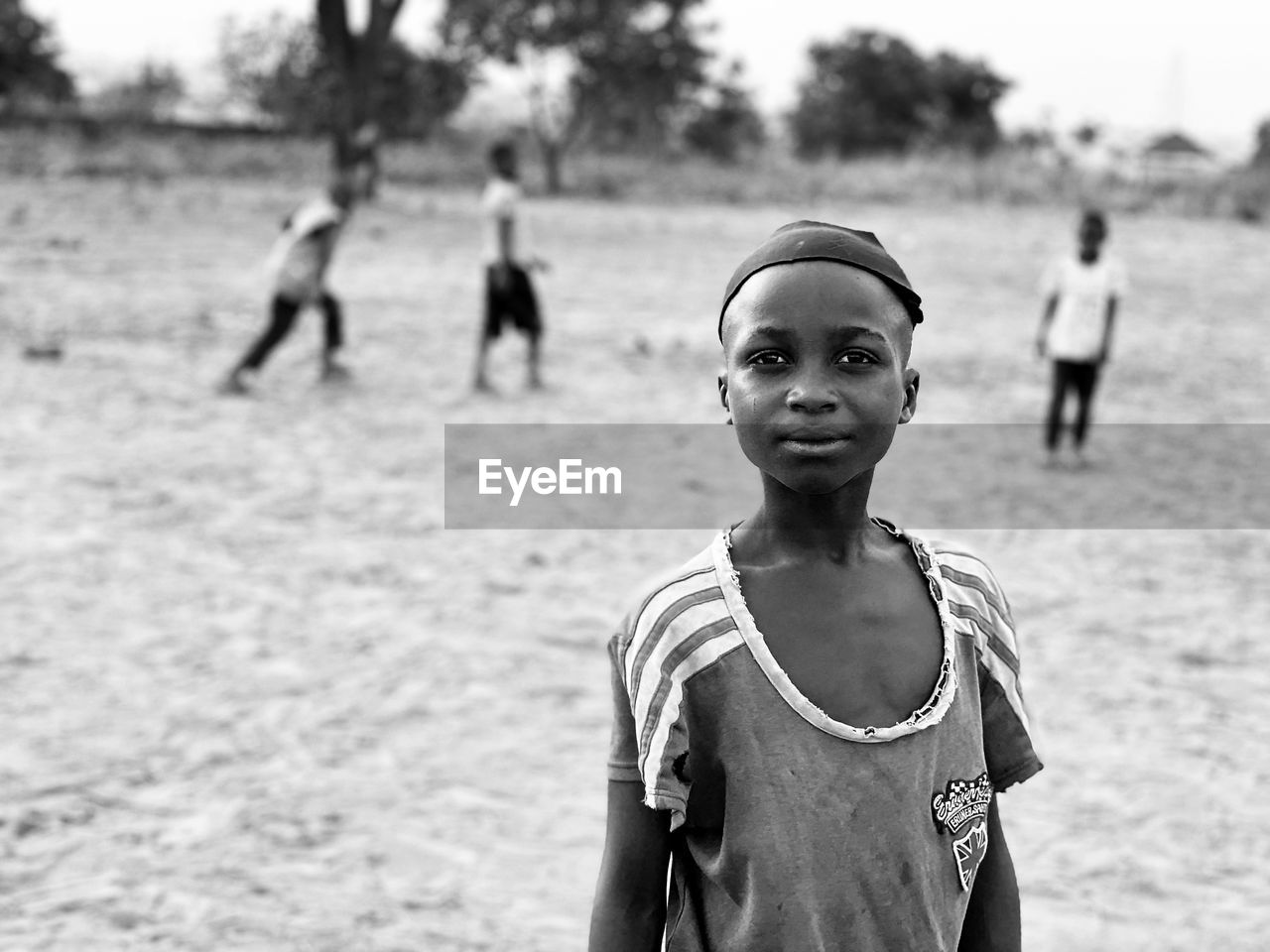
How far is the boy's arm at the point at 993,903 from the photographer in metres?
1.61

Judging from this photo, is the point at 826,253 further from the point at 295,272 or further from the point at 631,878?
the point at 295,272

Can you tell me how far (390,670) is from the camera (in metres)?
4.74

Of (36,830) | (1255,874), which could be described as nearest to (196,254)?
(36,830)

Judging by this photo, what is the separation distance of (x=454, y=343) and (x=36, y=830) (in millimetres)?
8332

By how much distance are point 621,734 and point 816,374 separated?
16.7 inches

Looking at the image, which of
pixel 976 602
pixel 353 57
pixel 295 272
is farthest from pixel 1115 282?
pixel 353 57

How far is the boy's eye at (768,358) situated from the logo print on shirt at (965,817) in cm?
47

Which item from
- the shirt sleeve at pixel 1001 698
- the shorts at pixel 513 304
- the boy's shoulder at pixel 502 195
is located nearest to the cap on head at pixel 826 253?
the shirt sleeve at pixel 1001 698

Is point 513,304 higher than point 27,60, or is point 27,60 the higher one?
point 27,60

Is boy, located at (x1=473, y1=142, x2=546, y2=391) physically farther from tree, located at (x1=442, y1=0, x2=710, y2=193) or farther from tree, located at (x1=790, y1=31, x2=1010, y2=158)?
tree, located at (x1=790, y1=31, x2=1010, y2=158)

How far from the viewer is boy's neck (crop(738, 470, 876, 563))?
58.2 inches

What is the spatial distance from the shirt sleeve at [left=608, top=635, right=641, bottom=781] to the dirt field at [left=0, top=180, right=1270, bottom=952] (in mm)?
1836

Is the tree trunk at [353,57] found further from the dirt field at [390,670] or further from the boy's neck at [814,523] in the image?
the boy's neck at [814,523]

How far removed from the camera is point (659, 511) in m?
7.01
